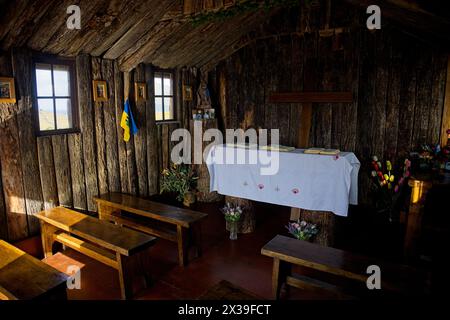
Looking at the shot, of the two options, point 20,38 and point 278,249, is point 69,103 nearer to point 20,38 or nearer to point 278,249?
point 20,38

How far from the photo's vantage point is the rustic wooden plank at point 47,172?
182 inches

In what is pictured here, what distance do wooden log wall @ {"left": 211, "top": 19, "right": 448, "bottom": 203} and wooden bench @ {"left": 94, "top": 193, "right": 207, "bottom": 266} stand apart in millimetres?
2962

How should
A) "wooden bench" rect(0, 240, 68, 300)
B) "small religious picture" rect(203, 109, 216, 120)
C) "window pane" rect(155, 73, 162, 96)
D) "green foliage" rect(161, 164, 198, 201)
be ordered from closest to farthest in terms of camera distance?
"wooden bench" rect(0, 240, 68, 300)
"window pane" rect(155, 73, 162, 96)
"green foliage" rect(161, 164, 198, 201)
"small religious picture" rect(203, 109, 216, 120)

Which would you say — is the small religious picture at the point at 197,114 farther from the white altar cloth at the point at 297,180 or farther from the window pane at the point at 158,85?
the white altar cloth at the point at 297,180

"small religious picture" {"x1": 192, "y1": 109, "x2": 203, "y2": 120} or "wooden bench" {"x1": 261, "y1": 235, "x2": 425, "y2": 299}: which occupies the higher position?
"small religious picture" {"x1": 192, "y1": 109, "x2": 203, "y2": 120}

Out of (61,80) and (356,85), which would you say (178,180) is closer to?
(61,80)

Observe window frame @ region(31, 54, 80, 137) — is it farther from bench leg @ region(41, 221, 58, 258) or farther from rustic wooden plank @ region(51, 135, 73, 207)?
bench leg @ region(41, 221, 58, 258)

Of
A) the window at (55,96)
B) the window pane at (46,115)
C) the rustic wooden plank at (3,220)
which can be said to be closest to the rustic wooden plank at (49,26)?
the window at (55,96)

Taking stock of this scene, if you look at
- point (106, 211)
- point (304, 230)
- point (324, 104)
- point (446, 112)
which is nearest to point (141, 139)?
point (106, 211)

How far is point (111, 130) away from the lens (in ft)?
18.3

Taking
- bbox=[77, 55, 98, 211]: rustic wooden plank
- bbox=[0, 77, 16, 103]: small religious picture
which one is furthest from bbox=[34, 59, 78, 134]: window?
bbox=[0, 77, 16, 103]: small religious picture

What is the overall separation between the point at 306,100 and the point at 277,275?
372cm

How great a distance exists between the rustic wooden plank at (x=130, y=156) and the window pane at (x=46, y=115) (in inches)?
50.9

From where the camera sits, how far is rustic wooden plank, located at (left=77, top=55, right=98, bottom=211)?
16.5 ft
